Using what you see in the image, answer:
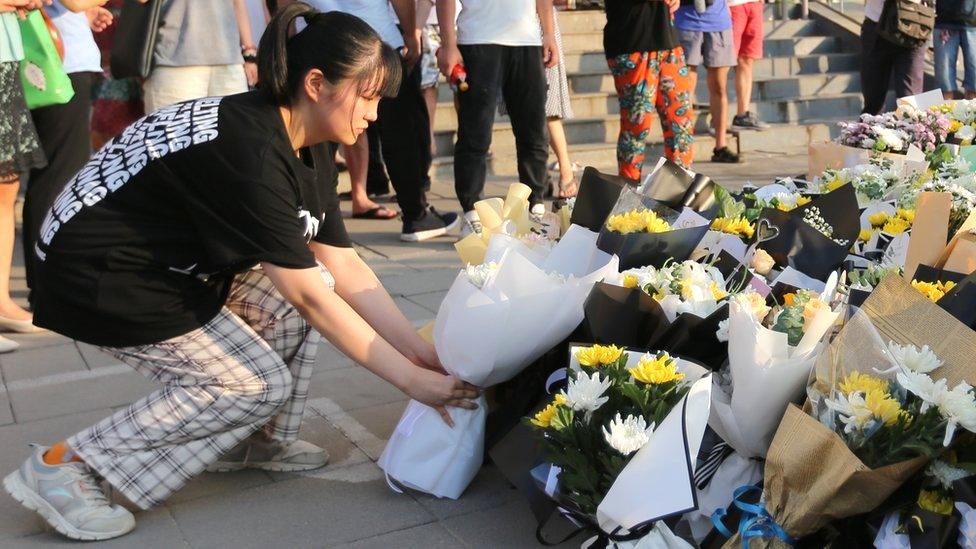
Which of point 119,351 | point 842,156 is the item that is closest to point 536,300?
point 119,351

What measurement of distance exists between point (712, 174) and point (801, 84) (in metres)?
2.91

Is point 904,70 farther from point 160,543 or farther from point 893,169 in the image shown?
point 160,543

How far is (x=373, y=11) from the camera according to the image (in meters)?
5.71

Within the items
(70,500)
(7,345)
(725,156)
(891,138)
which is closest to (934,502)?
(70,500)

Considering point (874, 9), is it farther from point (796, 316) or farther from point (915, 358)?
point (915, 358)

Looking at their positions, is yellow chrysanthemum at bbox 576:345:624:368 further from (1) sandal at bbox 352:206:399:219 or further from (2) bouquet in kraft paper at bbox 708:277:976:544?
(1) sandal at bbox 352:206:399:219

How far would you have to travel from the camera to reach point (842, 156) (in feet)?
15.3

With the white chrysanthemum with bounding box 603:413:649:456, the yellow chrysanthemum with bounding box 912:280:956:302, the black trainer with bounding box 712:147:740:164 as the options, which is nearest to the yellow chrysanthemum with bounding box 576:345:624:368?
the white chrysanthemum with bounding box 603:413:649:456

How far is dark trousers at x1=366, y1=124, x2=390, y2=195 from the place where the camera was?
7.16 meters

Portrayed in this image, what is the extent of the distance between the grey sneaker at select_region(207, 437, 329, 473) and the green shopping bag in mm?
2031

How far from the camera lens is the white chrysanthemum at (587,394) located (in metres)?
2.37

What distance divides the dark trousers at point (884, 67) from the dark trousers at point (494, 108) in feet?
10.0

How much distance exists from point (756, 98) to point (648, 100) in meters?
4.31

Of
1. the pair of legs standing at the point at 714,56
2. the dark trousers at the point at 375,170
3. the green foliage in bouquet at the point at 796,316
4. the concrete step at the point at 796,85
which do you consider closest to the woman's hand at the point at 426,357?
the green foliage in bouquet at the point at 796,316
